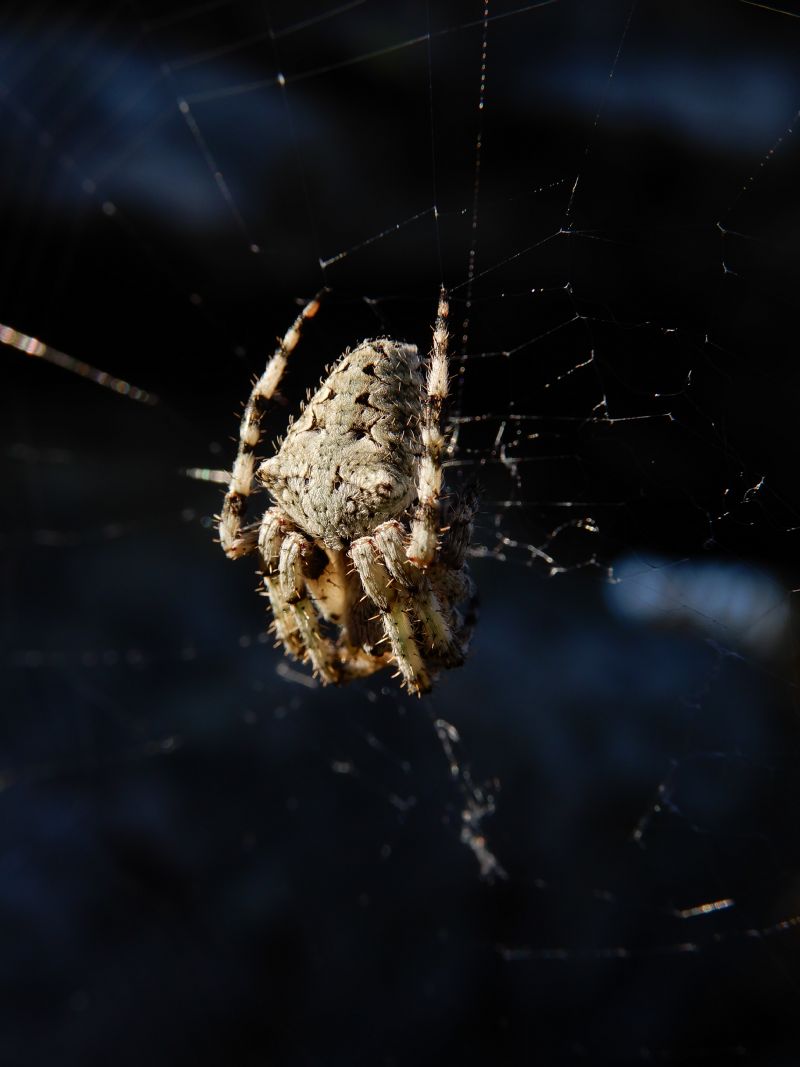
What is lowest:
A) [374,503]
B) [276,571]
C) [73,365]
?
[276,571]

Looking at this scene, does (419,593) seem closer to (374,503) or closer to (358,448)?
(374,503)

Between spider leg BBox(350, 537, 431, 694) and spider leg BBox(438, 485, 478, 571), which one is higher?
spider leg BBox(438, 485, 478, 571)

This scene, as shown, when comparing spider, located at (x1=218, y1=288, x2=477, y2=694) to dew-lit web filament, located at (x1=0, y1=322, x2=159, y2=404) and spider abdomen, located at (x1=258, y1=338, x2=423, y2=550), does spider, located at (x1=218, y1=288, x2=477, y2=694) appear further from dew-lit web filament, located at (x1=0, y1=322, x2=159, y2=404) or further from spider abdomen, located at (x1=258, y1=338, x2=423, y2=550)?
dew-lit web filament, located at (x1=0, y1=322, x2=159, y2=404)

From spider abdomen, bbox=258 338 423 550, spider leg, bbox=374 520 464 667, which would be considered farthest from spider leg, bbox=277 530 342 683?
spider leg, bbox=374 520 464 667

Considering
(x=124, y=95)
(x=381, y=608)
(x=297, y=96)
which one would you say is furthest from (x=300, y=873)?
(x=124, y=95)

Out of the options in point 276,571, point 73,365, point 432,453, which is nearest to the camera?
point 432,453

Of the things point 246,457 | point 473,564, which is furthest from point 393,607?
point 473,564

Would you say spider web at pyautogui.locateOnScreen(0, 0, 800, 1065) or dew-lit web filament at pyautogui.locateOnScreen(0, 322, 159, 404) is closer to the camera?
spider web at pyautogui.locateOnScreen(0, 0, 800, 1065)

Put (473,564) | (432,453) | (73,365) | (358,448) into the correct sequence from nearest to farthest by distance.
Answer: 1. (432,453)
2. (358,448)
3. (473,564)
4. (73,365)
